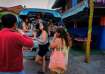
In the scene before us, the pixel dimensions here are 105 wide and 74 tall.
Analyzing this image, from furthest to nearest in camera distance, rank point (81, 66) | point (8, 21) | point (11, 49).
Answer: point (81, 66) < point (8, 21) < point (11, 49)

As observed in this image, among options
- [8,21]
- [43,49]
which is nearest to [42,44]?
[43,49]

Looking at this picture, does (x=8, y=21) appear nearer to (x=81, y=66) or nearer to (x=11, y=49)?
(x=11, y=49)

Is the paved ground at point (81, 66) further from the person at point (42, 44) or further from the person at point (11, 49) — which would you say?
the person at point (11, 49)

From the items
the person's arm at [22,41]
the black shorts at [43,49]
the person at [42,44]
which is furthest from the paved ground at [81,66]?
the person's arm at [22,41]

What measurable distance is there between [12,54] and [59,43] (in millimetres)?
3754

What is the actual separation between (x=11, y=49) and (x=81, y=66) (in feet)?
22.4

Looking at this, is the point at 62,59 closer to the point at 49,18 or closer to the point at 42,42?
the point at 42,42

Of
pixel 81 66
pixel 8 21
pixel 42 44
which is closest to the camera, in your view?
pixel 8 21

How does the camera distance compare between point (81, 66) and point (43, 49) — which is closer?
point (43, 49)

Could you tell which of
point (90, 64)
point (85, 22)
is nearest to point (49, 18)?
point (85, 22)

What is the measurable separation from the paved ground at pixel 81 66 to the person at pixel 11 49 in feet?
19.3

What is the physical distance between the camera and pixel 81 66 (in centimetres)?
1234

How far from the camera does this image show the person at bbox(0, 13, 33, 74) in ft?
18.9

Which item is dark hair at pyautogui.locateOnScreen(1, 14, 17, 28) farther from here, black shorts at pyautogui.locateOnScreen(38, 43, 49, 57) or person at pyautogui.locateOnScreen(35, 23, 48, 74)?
black shorts at pyautogui.locateOnScreen(38, 43, 49, 57)
